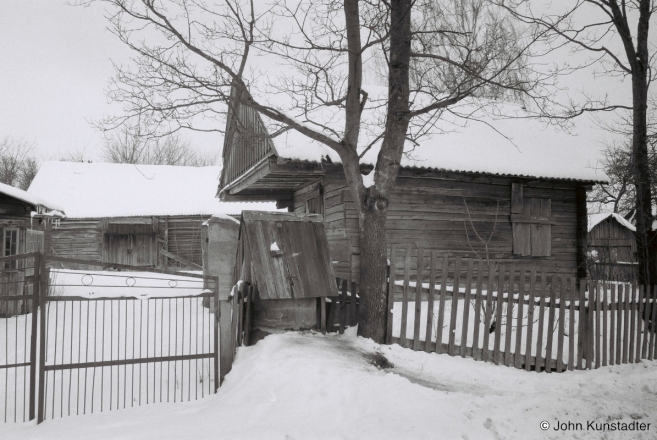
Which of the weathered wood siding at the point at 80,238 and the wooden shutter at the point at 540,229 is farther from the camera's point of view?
the weathered wood siding at the point at 80,238

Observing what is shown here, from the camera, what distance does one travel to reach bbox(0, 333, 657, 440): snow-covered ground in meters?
4.36

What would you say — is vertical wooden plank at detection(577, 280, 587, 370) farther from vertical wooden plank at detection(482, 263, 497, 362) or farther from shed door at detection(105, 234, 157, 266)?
shed door at detection(105, 234, 157, 266)

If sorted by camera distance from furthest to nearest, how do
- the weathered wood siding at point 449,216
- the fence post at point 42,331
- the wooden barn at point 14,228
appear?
the wooden barn at point 14,228, the weathered wood siding at point 449,216, the fence post at point 42,331

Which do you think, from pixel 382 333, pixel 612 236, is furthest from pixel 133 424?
pixel 612 236

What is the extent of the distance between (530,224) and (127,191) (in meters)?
20.7

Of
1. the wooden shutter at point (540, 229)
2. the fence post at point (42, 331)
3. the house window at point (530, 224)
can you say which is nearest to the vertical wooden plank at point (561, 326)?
the house window at point (530, 224)

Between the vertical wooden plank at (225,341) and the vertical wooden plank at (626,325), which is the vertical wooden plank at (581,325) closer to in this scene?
the vertical wooden plank at (626,325)

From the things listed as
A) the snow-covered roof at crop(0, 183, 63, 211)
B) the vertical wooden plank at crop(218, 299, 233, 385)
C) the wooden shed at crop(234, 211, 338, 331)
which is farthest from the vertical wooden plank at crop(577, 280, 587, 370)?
the snow-covered roof at crop(0, 183, 63, 211)

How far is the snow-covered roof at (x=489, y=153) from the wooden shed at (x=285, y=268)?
2.76 m

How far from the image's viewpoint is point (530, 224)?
12586 mm

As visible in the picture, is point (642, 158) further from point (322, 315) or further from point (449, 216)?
point (322, 315)

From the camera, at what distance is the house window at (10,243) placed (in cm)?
1259

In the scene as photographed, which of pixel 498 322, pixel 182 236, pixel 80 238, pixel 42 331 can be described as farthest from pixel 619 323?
pixel 80 238

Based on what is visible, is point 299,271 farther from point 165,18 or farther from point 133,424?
point 165,18
